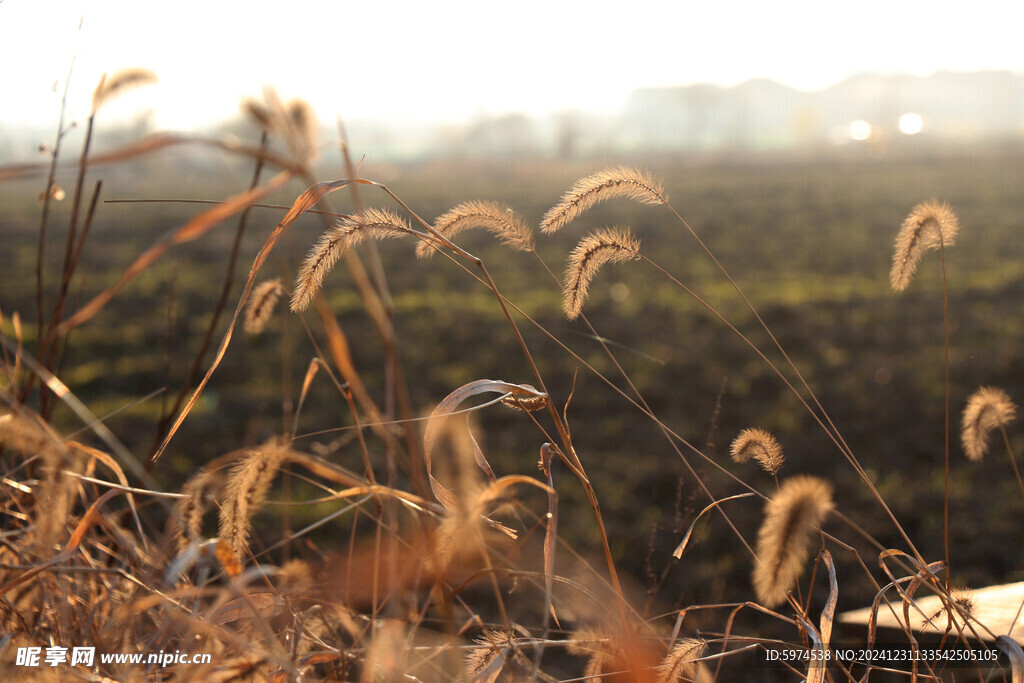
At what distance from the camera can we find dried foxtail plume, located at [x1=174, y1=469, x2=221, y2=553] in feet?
3.51

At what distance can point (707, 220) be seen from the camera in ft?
56.5

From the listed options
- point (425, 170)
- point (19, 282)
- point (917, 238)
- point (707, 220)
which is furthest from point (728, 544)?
point (425, 170)

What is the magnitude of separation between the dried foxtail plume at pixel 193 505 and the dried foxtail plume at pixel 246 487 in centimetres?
6

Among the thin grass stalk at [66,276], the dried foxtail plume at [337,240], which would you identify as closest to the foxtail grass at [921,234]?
the dried foxtail plume at [337,240]

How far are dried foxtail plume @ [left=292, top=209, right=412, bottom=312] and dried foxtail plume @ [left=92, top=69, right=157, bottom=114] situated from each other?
2.46 feet

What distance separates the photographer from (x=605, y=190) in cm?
131

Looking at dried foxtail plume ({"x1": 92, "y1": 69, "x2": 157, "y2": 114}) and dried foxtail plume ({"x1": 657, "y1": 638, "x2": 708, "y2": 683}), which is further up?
dried foxtail plume ({"x1": 92, "y1": 69, "x2": 157, "y2": 114})

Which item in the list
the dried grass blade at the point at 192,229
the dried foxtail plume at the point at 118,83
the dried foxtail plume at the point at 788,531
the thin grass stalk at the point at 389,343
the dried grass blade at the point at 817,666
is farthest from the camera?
the dried foxtail plume at the point at 118,83

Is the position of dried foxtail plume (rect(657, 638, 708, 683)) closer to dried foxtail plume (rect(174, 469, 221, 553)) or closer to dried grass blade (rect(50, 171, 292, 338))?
dried foxtail plume (rect(174, 469, 221, 553))

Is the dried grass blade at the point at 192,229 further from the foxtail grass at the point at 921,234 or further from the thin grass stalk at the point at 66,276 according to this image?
the foxtail grass at the point at 921,234

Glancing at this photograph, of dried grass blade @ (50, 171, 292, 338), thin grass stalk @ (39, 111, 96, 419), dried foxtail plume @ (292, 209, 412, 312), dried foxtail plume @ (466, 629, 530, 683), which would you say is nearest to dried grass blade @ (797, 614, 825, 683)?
dried foxtail plume @ (466, 629, 530, 683)

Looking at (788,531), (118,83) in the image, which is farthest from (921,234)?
(118,83)

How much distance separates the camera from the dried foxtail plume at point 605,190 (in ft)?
4.21

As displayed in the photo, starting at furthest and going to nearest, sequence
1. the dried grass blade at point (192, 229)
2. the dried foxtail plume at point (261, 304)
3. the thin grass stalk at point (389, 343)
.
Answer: the dried foxtail plume at point (261, 304)
the thin grass stalk at point (389, 343)
the dried grass blade at point (192, 229)
